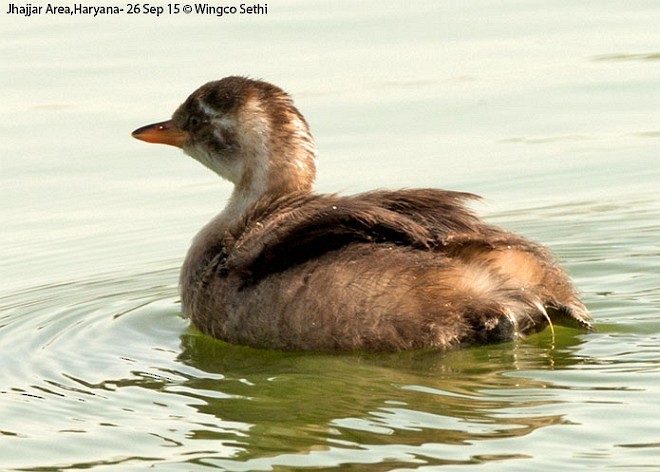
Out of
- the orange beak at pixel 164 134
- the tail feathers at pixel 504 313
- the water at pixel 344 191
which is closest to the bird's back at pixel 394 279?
the tail feathers at pixel 504 313

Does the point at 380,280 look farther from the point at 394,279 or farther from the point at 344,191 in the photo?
the point at 344,191

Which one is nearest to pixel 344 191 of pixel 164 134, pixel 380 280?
pixel 164 134

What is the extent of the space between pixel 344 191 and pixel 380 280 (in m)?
3.66

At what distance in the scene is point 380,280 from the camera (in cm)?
891

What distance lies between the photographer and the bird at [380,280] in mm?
8883

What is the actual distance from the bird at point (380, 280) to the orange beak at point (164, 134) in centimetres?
125

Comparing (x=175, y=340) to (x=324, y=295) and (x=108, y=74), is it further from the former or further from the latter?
(x=108, y=74)

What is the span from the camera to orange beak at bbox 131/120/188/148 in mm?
10891

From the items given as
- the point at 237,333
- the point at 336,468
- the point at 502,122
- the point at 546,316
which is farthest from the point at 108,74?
the point at 336,468

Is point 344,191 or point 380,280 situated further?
point 344,191

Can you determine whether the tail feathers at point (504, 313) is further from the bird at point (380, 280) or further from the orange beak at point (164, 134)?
the orange beak at point (164, 134)

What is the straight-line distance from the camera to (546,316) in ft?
29.4

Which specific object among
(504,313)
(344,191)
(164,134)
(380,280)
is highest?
(164,134)

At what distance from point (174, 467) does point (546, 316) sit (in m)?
2.35
